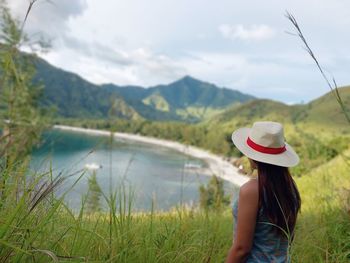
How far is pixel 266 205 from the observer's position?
2.73 m

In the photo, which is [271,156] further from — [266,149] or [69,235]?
[69,235]

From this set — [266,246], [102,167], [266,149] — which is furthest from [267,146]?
[102,167]

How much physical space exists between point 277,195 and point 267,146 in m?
0.38

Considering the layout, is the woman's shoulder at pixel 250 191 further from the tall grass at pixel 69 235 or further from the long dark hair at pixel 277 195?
the tall grass at pixel 69 235

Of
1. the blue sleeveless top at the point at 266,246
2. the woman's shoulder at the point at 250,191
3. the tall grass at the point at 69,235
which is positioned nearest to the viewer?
the tall grass at the point at 69,235

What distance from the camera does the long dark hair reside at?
8.93 feet

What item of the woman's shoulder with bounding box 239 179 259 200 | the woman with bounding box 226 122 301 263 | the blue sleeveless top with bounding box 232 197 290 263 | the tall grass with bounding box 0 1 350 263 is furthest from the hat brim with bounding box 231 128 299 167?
the tall grass with bounding box 0 1 350 263

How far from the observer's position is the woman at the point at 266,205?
2.72 metres

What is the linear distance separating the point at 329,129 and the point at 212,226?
506 feet

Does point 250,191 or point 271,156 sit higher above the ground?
point 271,156

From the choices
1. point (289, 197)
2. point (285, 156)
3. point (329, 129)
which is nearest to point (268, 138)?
point (285, 156)

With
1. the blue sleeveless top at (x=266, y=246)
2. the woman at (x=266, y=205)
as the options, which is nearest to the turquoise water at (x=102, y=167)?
the woman at (x=266, y=205)

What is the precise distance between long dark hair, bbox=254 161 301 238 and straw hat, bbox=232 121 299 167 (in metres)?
0.06

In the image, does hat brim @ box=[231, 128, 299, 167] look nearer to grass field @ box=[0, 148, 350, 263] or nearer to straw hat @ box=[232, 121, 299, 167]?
straw hat @ box=[232, 121, 299, 167]
